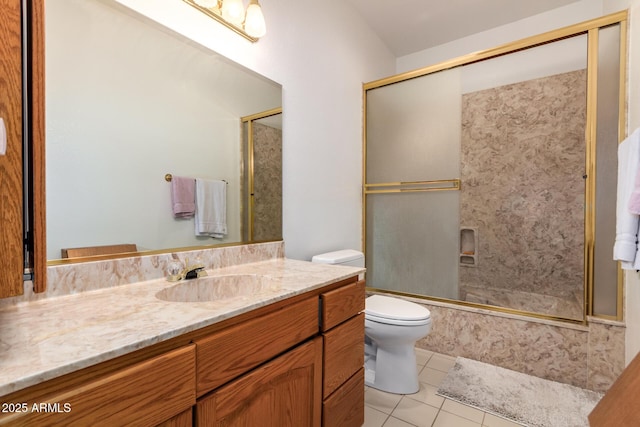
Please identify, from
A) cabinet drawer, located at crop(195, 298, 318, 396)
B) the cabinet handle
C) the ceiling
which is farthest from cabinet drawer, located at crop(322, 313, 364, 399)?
the ceiling

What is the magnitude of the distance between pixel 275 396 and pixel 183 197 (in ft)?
2.75

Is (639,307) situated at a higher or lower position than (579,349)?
higher

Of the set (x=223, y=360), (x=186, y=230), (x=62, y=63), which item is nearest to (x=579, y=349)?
(x=223, y=360)

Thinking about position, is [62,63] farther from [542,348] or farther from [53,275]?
[542,348]

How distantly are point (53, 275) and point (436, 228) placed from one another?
7.14 ft

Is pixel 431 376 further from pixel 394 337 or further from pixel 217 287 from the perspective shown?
pixel 217 287

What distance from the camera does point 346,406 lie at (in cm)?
121

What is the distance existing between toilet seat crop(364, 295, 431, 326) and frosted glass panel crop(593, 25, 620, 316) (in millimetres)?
1009

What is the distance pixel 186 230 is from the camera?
4.10 feet

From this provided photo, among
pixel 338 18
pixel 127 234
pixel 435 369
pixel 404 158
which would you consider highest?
pixel 338 18

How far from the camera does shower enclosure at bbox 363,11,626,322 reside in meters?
1.70

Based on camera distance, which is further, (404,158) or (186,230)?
(404,158)

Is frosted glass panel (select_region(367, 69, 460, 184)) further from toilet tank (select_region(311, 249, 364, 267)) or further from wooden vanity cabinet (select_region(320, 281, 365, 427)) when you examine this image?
wooden vanity cabinet (select_region(320, 281, 365, 427))

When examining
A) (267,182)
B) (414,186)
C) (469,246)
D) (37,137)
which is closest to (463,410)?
(469,246)
